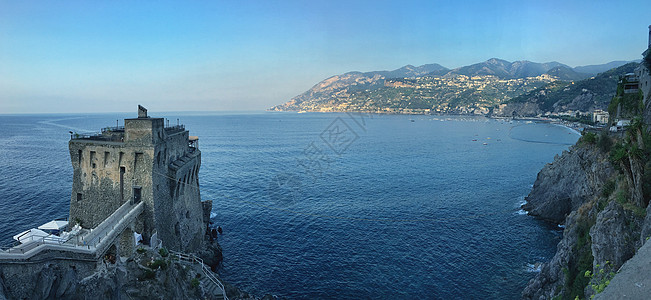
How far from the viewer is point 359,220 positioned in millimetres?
51688

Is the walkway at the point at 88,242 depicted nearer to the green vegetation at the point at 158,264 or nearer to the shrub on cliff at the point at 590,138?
the green vegetation at the point at 158,264

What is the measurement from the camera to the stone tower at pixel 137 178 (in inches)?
1257

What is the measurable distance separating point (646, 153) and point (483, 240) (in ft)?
69.8

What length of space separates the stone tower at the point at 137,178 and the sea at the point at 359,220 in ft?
30.2

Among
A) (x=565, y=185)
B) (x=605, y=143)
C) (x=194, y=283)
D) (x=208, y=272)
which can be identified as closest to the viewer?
(x=194, y=283)

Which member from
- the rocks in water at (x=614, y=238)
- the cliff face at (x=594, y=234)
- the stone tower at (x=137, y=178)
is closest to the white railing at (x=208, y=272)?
the stone tower at (x=137, y=178)

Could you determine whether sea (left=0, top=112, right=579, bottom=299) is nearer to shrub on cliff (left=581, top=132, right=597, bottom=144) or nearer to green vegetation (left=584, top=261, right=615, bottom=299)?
shrub on cliff (left=581, top=132, right=597, bottom=144)

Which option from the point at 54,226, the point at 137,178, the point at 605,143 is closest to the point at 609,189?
the point at 605,143

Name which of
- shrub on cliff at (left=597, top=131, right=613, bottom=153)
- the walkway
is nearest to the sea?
the walkway

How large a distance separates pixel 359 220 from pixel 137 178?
3023cm

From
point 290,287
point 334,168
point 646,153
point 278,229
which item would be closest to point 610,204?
point 646,153

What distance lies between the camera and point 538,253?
41562mm

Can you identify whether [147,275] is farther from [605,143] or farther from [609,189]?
[605,143]

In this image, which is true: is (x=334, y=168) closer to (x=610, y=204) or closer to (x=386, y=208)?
(x=386, y=208)
